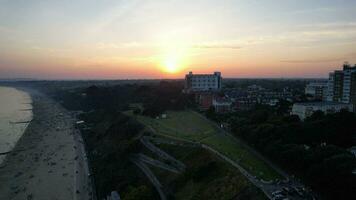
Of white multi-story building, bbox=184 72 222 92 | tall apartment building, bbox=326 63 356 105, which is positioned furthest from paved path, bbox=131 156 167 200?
white multi-story building, bbox=184 72 222 92

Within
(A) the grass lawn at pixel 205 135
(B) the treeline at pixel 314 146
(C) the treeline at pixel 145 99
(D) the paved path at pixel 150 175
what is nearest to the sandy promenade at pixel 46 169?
(D) the paved path at pixel 150 175

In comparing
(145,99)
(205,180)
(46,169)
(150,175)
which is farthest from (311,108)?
(145,99)

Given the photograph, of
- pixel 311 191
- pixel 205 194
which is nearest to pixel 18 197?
pixel 205 194

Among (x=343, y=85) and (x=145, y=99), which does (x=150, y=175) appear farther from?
(x=343, y=85)

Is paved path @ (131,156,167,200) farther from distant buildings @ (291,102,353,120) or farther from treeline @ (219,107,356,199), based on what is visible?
distant buildings @ (291,102,353,120)

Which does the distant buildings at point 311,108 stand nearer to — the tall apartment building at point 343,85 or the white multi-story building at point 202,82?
the tall apartment building at point 343,85

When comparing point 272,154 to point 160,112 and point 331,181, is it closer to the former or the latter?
point 331,181
